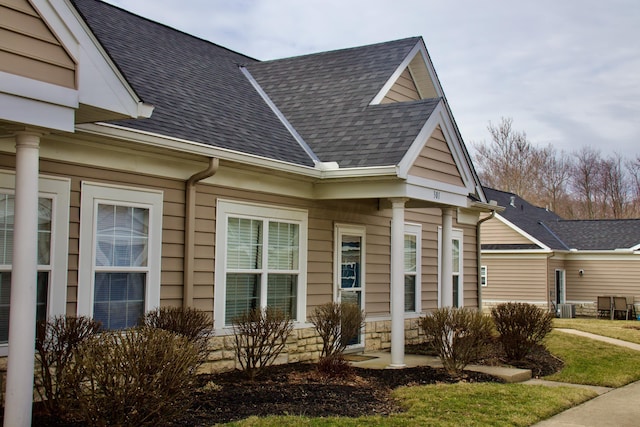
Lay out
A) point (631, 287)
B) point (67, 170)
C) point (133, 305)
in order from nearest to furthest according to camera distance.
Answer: point (67, 170)
point (133, 305)
point (631, 287)

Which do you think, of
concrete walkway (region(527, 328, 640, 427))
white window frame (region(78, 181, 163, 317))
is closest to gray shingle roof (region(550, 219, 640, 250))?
concrete walkway (region(527, 328, 640, 427))

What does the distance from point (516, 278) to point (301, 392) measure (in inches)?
908

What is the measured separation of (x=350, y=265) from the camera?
1248cm

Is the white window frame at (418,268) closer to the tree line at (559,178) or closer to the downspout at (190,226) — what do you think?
the downspout at (190,226)

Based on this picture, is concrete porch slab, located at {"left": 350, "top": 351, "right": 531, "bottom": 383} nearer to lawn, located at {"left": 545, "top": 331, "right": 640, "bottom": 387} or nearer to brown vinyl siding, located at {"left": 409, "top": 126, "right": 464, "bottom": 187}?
lawn, located at {"left": 545, "top": 331, "right": 640, "bottom": 387}

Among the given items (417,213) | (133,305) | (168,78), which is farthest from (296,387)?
(417,213)

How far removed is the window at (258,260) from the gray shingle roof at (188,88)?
2.92 feet

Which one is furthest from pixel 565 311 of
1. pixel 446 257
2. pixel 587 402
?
pixel 587 402

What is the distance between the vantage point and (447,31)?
16.6m

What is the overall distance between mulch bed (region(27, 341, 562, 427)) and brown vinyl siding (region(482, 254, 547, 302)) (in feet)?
61.9

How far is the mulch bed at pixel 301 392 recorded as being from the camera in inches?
285

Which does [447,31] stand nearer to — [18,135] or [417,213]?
[417,213]

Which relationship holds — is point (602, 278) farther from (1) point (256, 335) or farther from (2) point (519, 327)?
(1) point (256, 335)

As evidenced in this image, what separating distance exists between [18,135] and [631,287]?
29214 millimetres
